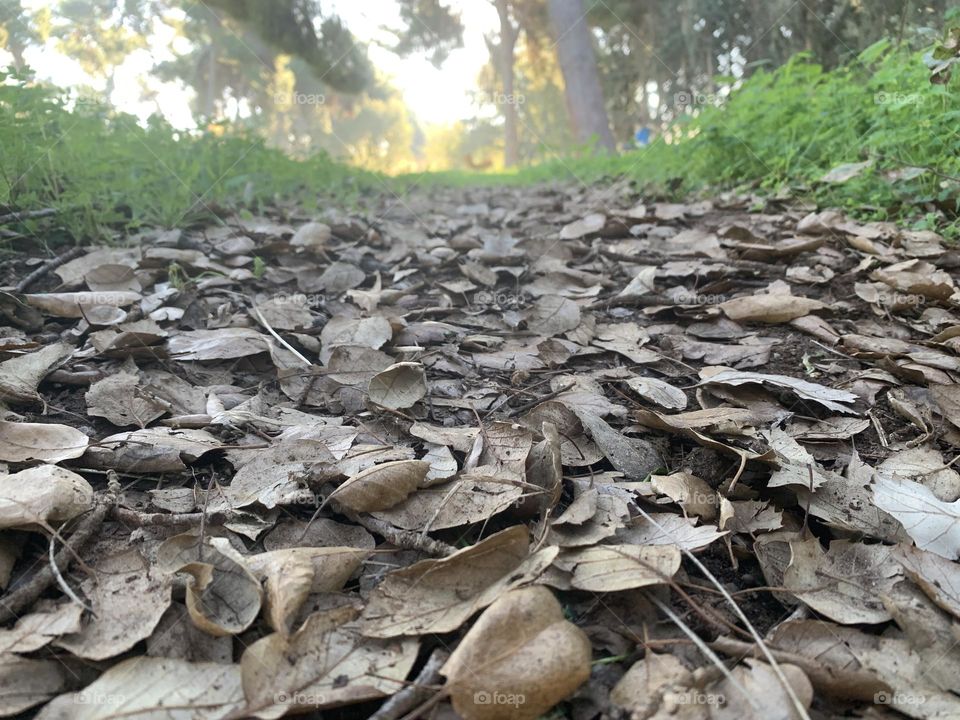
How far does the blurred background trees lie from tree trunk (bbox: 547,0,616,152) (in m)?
0.02

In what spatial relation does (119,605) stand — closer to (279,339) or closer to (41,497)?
(41,497)

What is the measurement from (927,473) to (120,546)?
1.42m

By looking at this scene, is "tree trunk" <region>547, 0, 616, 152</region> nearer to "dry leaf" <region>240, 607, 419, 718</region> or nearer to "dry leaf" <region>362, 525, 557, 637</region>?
"dry leaf" <region>362, 525, 557, 637</region>

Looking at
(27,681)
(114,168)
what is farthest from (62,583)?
(114,168)

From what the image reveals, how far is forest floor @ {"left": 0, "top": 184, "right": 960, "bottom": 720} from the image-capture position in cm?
77

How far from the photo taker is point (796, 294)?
A: 203cm

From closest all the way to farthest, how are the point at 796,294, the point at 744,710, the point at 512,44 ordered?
the point at 744,710 → the point at 796,294 → the point at 512,44

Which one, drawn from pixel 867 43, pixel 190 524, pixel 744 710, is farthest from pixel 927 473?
pixel 867 43

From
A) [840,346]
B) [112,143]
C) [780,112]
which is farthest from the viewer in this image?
[780,112]

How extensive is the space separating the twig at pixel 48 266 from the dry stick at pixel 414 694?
5.81 ft

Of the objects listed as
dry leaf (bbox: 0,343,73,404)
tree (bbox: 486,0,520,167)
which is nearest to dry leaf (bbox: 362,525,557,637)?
dry leaf (bbox: 0,343,73,404)

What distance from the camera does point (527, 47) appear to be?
58.3 ft

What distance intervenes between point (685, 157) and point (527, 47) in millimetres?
15728

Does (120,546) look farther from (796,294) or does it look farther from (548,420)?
(796,294)
